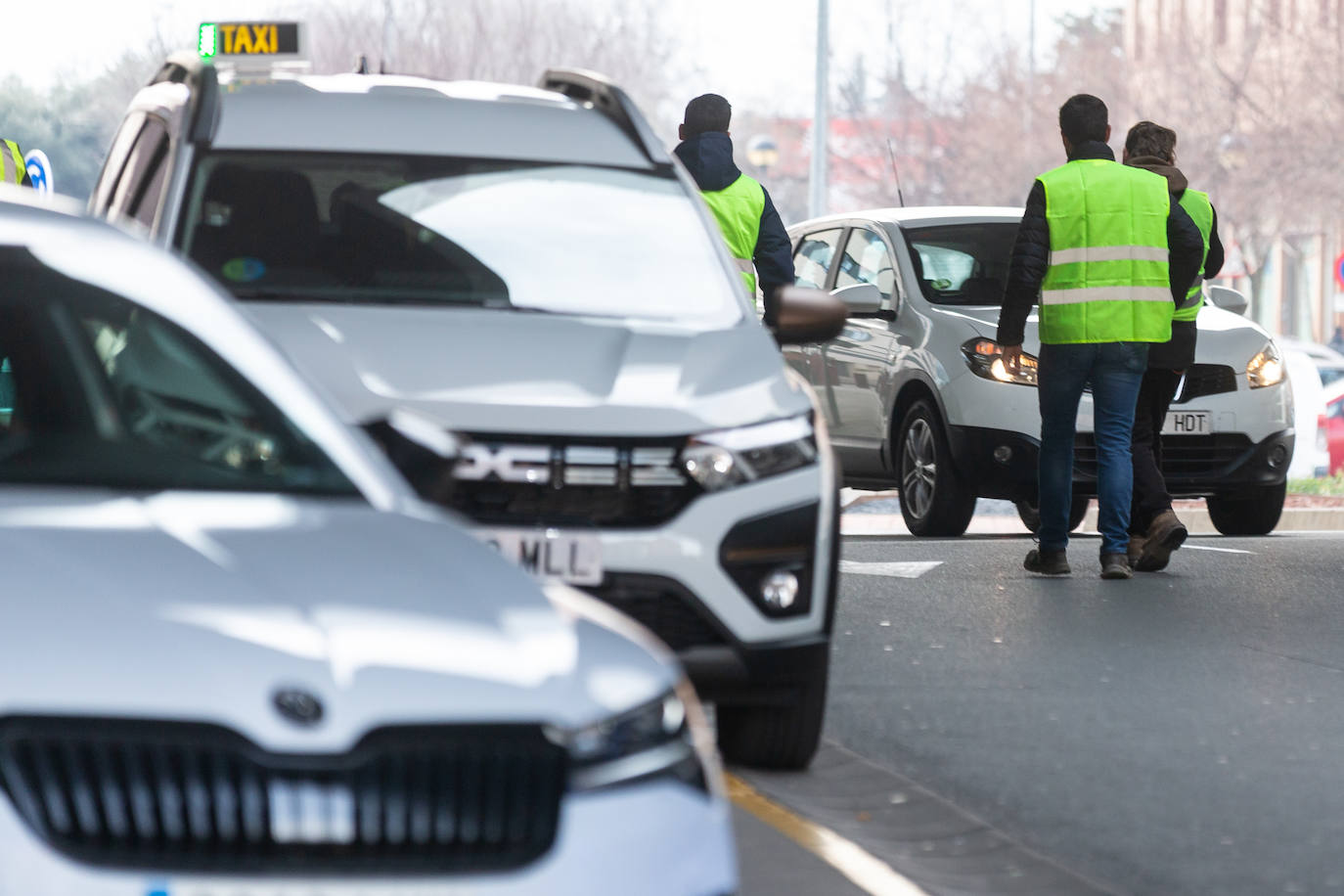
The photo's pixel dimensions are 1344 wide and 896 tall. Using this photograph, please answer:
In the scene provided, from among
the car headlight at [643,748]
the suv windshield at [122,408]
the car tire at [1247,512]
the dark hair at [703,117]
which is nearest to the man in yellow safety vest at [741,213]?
the dark hair at [703,117]

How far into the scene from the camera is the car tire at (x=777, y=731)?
641 cm

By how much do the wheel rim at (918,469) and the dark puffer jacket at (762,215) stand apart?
204cm

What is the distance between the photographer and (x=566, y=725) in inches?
136

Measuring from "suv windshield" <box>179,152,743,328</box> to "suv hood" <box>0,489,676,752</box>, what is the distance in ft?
9.82

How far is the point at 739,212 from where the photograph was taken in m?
11.2

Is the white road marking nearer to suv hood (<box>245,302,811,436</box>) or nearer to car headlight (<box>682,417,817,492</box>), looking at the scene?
suv hood (<box>245,302,811,436</box>)

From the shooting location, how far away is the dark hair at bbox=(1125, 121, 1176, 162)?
38.1 ft

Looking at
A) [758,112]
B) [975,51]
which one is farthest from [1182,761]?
[758,112]

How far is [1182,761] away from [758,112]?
8891 cm

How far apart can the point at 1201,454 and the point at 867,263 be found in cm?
223

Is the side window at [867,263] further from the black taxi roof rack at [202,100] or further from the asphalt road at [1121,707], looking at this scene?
the black taxi roof rack at [202,100]

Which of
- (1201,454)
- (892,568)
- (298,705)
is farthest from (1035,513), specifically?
(298,705)

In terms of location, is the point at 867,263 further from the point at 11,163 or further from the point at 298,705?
the point at 11,163

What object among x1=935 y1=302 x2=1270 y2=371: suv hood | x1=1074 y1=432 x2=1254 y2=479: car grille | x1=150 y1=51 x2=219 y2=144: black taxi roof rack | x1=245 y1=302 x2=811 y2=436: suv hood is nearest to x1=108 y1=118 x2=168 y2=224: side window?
x1=150 y1=51 x2=219 y2=144: black taxi roof rack
